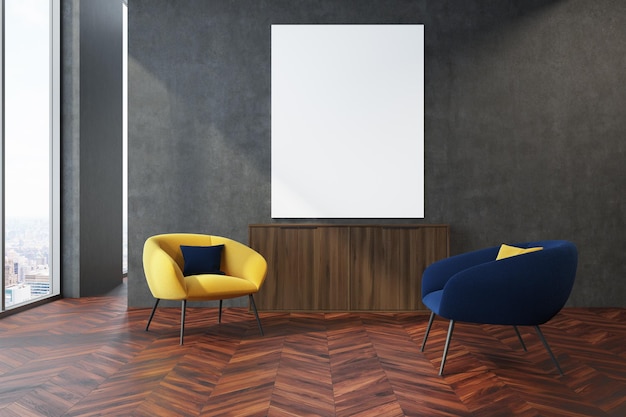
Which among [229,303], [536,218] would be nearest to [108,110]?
[229,303]

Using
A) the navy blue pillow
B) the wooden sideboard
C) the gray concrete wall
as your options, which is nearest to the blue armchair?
the wooden sideboard

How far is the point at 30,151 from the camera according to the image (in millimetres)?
5121

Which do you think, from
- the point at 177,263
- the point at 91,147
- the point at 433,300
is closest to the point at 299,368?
the point at 433,300

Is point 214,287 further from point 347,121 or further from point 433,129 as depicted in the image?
point 433,129

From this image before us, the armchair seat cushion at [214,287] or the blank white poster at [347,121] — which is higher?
the blank white poster at [347,121]

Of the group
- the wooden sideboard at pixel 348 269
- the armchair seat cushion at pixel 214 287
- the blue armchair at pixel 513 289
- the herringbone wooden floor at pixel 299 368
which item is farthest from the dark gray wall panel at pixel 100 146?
the blue armchair at pixel 513 289

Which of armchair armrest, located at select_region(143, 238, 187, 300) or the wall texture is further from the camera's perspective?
the wall texture

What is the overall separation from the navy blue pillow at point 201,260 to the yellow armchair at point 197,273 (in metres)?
0.01

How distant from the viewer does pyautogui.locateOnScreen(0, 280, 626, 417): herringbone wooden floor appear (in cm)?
258

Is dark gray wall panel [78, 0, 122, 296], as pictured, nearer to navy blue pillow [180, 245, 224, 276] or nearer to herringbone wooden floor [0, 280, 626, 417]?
herringbone wooden floor [0, 280, 626, 417]

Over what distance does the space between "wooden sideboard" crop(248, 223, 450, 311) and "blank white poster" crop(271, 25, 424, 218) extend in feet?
0.97

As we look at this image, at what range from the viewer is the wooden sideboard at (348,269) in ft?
16.3

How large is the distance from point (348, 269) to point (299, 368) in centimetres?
184

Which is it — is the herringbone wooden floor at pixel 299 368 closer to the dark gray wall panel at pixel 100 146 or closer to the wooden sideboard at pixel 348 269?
the wooden sideboard at pixel 348 269
